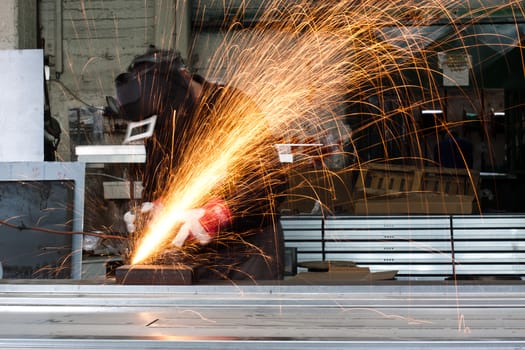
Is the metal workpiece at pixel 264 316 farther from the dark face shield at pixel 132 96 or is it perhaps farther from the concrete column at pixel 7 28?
the concrete column at pixel 7 28

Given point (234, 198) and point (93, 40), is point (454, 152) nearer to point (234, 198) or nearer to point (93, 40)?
point (234, 198)

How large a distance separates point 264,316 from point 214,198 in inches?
48.9

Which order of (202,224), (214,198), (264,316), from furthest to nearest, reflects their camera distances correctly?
(214,198), (202,224), (264,316)

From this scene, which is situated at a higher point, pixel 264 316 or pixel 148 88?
pixel 148 88

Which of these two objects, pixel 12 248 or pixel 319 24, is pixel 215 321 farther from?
pixel 319 24

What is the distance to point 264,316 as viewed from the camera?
1704 mm

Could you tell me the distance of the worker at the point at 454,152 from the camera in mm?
4699

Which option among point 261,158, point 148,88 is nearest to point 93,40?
point 261,158

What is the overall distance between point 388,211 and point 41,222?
2054 mm

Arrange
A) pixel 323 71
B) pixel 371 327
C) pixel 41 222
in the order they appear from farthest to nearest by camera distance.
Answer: pixel 323 71, pixel 41 222, pixel 371 327

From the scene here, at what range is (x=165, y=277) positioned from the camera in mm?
2062

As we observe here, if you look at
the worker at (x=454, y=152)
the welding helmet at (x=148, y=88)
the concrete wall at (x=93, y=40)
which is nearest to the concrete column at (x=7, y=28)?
the concrete wall at (x=93, y=40)

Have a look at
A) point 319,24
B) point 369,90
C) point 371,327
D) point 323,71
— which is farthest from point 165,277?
point 369,90

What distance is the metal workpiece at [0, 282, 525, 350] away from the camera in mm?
1427
